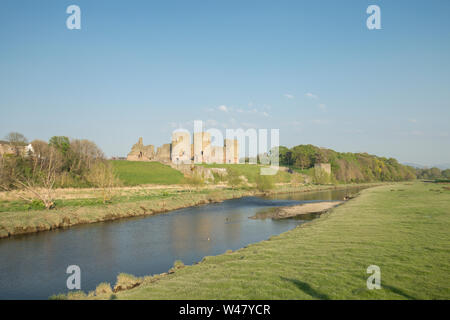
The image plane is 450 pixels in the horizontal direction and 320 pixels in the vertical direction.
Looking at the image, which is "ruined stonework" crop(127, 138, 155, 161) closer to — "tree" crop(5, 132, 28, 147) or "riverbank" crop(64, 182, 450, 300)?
"tree" crop(5, 132, 28, 147)

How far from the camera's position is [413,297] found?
614 cm

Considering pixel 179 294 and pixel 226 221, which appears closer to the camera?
pixel 179 294

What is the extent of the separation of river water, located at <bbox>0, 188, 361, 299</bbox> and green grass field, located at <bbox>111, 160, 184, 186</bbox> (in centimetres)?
2989

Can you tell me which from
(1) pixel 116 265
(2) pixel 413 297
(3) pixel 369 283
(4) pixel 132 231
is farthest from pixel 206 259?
(4) pixel 132 231

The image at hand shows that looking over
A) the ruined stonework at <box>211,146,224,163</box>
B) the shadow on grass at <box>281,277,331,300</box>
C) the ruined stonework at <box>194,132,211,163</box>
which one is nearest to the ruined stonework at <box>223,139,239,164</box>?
the ruined stonework at <box>211,146,224,163</box>

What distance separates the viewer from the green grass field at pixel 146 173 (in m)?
58.4

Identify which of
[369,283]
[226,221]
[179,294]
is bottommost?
[226,221]

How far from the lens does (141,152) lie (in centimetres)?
8569

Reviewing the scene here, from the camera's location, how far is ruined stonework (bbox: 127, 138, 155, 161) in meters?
83.9

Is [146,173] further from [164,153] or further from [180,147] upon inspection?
[164,153]

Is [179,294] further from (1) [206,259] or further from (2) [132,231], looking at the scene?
(2) [132,231]

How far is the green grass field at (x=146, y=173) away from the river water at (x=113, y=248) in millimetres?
29888
